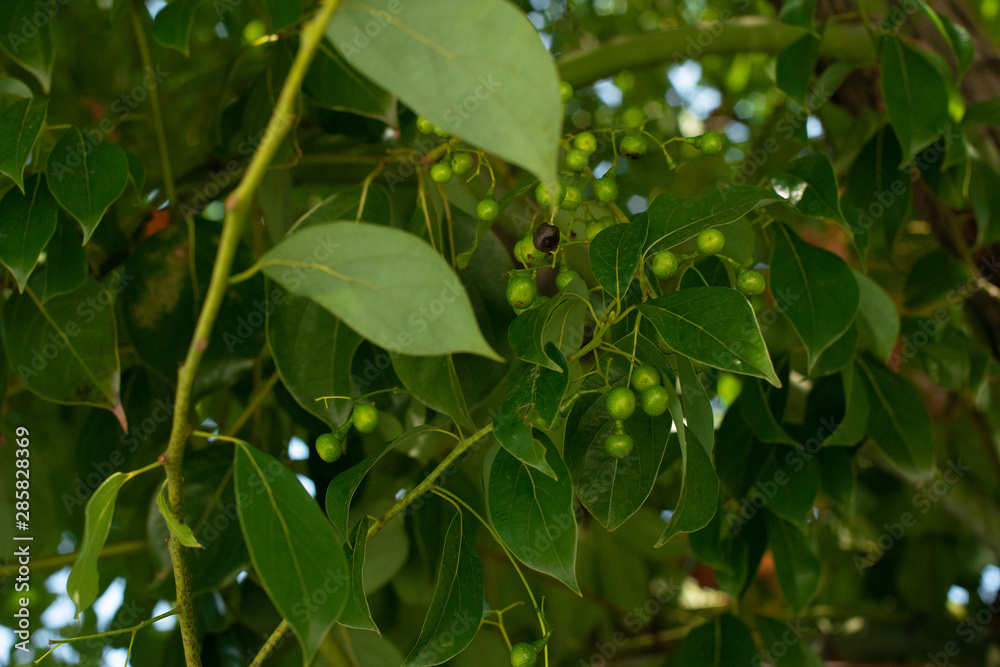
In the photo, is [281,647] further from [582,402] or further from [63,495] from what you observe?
[582,402]

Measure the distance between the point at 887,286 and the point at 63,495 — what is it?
63.5 inches

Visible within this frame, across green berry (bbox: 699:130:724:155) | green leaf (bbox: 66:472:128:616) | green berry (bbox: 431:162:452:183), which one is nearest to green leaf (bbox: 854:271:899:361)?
green berry (bbox: 699:130:724:155)

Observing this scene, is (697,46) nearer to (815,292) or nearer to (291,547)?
(815,292)

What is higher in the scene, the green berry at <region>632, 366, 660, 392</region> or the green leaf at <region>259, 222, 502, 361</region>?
the green leaf at <region>259, 222, 502, 361</region>

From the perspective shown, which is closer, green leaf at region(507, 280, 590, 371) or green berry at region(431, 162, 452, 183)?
green leaf at region(507, 280, 590, 371)

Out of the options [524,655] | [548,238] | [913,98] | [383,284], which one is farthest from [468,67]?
[913,98]

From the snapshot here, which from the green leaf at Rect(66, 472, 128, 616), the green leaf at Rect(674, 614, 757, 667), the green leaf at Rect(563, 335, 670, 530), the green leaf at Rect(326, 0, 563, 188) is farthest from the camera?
the green leaf at Rect(674, 614, 757, 667)

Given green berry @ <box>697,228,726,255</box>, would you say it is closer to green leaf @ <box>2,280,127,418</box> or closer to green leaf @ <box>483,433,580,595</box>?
green leaf @ <box>483,433,580,595</box>

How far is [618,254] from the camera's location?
563 mm

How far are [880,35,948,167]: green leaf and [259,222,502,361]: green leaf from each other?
669 millimetres

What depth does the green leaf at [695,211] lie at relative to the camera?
0.56 meters

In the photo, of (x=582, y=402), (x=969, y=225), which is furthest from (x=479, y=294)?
(x=969, y=225)

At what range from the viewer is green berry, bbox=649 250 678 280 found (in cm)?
58

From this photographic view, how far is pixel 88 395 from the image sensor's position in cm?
79
